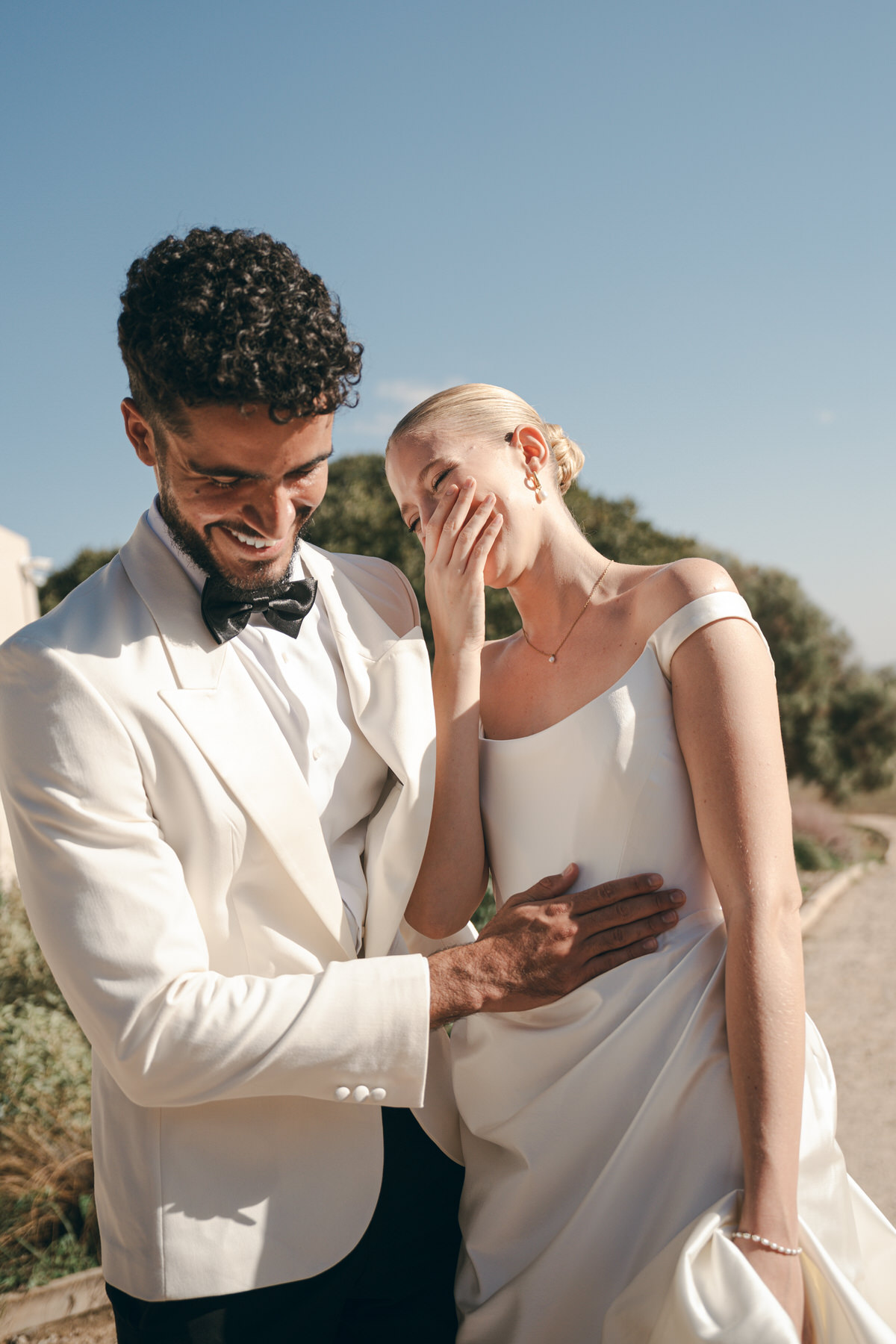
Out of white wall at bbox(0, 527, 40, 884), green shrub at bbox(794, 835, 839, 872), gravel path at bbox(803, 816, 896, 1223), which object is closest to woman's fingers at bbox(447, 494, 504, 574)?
gravel path at bbox(803, 816, 896, 1223)

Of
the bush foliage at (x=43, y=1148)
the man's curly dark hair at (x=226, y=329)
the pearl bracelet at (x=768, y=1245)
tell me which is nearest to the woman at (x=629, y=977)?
the pearl bracelet at (x=768, y=1245)

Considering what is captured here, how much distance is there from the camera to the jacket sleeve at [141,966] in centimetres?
164

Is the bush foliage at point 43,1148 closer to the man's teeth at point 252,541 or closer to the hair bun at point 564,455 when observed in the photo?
the man's teeth at point 252,541

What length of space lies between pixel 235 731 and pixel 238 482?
0.52 m

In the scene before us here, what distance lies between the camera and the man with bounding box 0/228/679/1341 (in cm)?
166

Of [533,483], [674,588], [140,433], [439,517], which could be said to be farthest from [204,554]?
[674,588]

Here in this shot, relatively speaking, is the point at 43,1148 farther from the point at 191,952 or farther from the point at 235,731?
the point at 235,731

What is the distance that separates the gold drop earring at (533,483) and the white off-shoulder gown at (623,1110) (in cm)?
60

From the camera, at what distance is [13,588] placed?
358 inches

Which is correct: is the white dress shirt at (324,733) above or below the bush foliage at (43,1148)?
above

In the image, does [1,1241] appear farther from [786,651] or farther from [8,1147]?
[786,651]

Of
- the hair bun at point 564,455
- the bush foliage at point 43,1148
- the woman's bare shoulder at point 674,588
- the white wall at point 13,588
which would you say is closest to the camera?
the woman's bare shoulder at point 674,588

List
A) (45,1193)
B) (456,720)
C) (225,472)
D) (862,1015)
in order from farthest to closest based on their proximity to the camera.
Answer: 1. (862,1015)
2. (45,1193)
3. (456,720)
4. (225,472)

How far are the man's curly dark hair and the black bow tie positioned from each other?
0.36m
